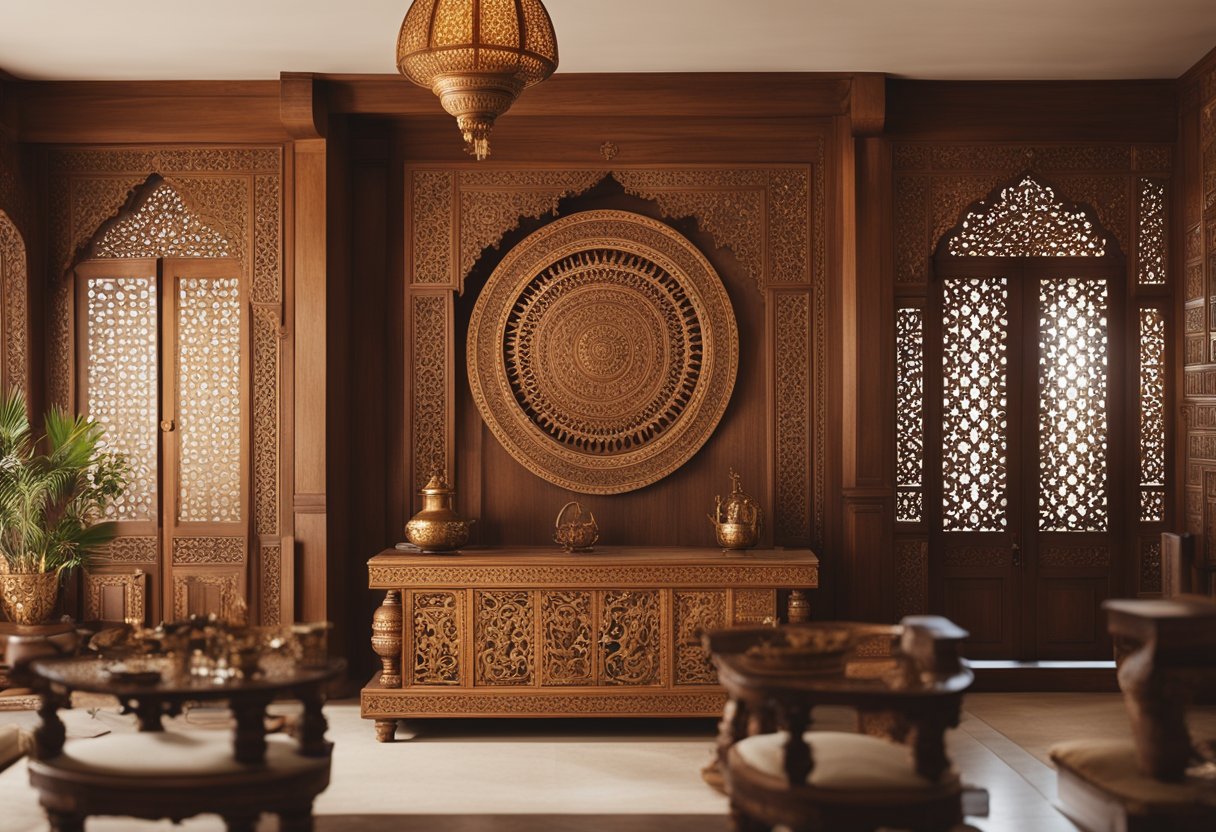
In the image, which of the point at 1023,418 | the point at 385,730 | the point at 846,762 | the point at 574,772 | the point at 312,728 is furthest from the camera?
the point at 1023,418

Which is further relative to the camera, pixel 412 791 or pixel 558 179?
pixel 558 179

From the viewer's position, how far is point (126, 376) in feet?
22.6

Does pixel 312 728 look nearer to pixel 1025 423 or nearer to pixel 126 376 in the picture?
pixel 126 376

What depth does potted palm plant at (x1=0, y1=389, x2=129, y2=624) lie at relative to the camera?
247 inches

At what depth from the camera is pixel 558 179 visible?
22.6 feet

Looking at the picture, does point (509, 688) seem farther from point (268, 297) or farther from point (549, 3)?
point (549, 3)

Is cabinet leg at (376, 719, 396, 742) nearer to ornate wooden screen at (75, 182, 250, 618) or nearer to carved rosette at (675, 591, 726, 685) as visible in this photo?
ornate wooden screen at (75, 182, 250, 618)

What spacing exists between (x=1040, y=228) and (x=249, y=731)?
5227 mm

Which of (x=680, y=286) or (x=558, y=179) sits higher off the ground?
(x=558, y=179)

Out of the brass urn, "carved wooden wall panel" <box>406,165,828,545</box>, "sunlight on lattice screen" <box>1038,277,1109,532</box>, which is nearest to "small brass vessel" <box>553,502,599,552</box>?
the brass urn

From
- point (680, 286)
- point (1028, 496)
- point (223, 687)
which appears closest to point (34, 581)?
point (223, 687)

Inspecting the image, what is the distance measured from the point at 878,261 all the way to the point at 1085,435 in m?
1.58

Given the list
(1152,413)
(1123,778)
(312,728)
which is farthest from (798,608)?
(312,728)

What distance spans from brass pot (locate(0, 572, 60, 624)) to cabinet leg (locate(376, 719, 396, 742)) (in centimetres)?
187
